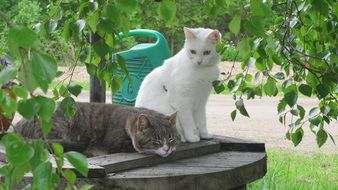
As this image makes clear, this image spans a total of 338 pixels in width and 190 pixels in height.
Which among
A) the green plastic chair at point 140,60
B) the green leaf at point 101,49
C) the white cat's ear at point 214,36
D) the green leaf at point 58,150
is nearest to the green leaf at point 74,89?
the green leaf at point 101,49

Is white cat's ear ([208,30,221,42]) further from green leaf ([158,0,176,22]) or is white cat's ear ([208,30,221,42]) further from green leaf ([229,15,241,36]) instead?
green leaf ([229,15,241,36])

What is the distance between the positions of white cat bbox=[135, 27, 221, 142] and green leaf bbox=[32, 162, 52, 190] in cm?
200

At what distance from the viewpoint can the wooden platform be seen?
2.00 meters

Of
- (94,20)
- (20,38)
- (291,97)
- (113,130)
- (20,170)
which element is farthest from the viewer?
(113,130)

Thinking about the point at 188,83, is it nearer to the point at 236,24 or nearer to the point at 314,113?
the point at 314,113

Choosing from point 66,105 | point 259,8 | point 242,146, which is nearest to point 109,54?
point 66,105

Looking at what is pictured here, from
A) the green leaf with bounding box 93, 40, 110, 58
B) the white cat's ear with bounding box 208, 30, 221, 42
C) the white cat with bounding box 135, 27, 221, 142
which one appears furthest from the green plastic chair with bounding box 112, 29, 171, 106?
the green leaf with bounding box 93, 40, 110, 58

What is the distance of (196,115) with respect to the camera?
3.00 metres

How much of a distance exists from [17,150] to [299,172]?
13.0 feet

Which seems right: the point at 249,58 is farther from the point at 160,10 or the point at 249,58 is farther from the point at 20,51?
the point at 20,51

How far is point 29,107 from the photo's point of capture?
2.69 feet

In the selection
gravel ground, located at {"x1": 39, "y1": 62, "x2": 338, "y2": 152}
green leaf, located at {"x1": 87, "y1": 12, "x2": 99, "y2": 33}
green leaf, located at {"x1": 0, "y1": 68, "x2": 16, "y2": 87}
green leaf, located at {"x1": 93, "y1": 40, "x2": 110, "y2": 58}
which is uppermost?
green leaf, located at {"x1": 0, "y1": 68, "x2": 16, "y2": 87}

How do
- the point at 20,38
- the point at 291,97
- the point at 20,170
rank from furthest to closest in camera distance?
the point at 291,97, the point at 20,170, the point at 20,38

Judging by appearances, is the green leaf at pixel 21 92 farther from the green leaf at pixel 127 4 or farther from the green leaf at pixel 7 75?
the green leaf at pixel 127 4
